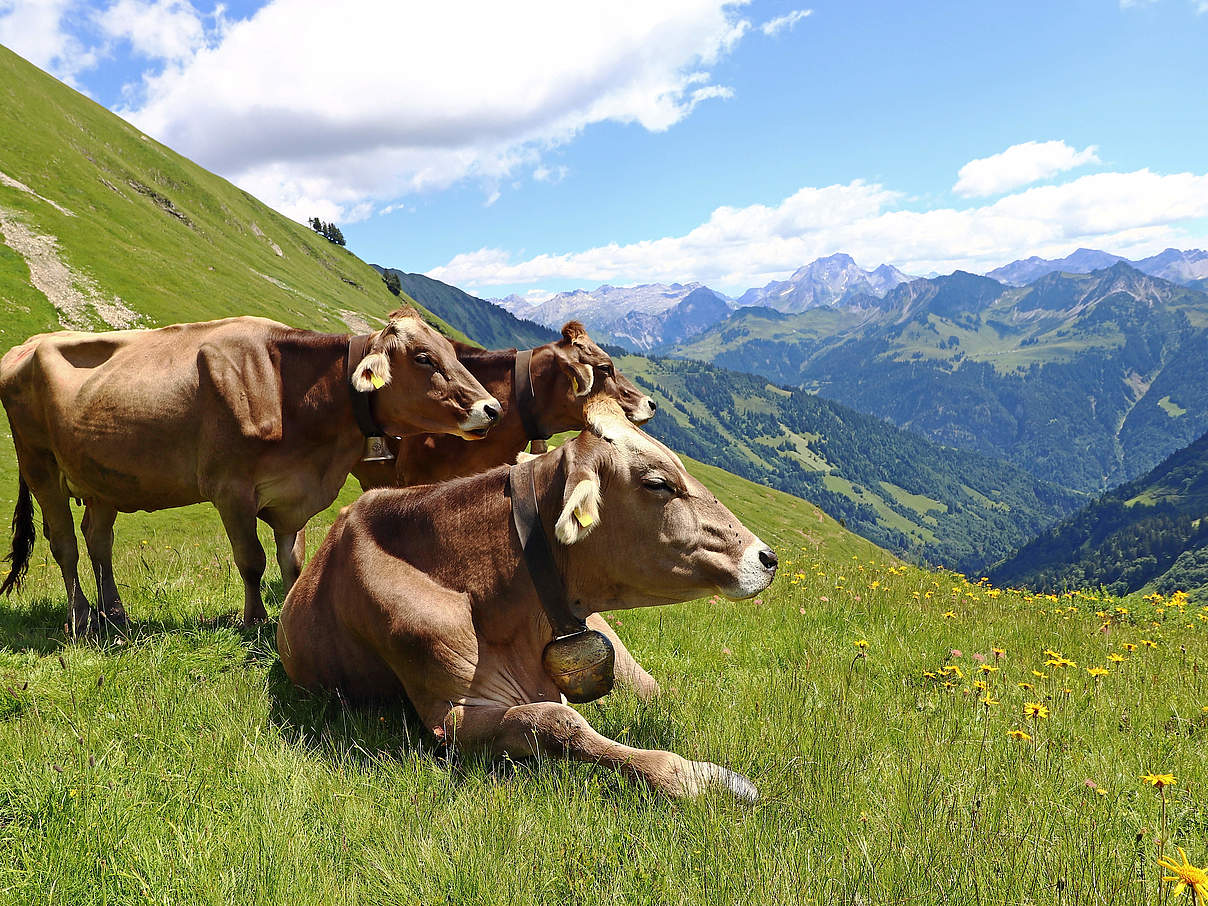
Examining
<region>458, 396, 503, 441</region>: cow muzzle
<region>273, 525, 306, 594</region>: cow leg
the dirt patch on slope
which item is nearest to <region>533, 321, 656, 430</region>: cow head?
<region>458, 396, 503, 441</region>: cow muzzle

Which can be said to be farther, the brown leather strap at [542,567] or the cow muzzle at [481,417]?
the cow muzzle at [481,417]

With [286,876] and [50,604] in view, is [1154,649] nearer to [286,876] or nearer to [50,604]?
[286,876]

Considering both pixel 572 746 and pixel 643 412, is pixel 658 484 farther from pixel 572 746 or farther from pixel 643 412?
pixel 643 412

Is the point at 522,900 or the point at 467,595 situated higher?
the point at 467,595

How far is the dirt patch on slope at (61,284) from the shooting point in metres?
61.8

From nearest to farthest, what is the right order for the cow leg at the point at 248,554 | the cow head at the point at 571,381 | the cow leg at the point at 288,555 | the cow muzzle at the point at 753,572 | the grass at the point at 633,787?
1. the grass at the point at 633,787
2. the cow muzzle at the point at 753,572
3. the cow leg at the point at 248,554
4. the cow leg at the point at 288,555
5. the cow head at the point at 571,381

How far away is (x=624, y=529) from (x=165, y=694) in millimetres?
3677

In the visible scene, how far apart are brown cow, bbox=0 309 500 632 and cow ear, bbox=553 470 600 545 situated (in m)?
→ 3.40

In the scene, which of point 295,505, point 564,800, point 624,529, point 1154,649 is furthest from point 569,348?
point 1154,649

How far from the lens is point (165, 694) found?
5.31 metres

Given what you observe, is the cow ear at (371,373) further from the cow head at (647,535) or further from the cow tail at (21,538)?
the cow tail at (21,538)

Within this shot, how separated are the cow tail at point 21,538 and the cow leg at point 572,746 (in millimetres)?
7464

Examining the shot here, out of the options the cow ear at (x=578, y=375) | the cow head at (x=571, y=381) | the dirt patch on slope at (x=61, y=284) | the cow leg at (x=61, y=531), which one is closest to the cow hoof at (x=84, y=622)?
the cow leg at (x=61, y=531)

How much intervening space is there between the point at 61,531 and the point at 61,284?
72.7 meters
